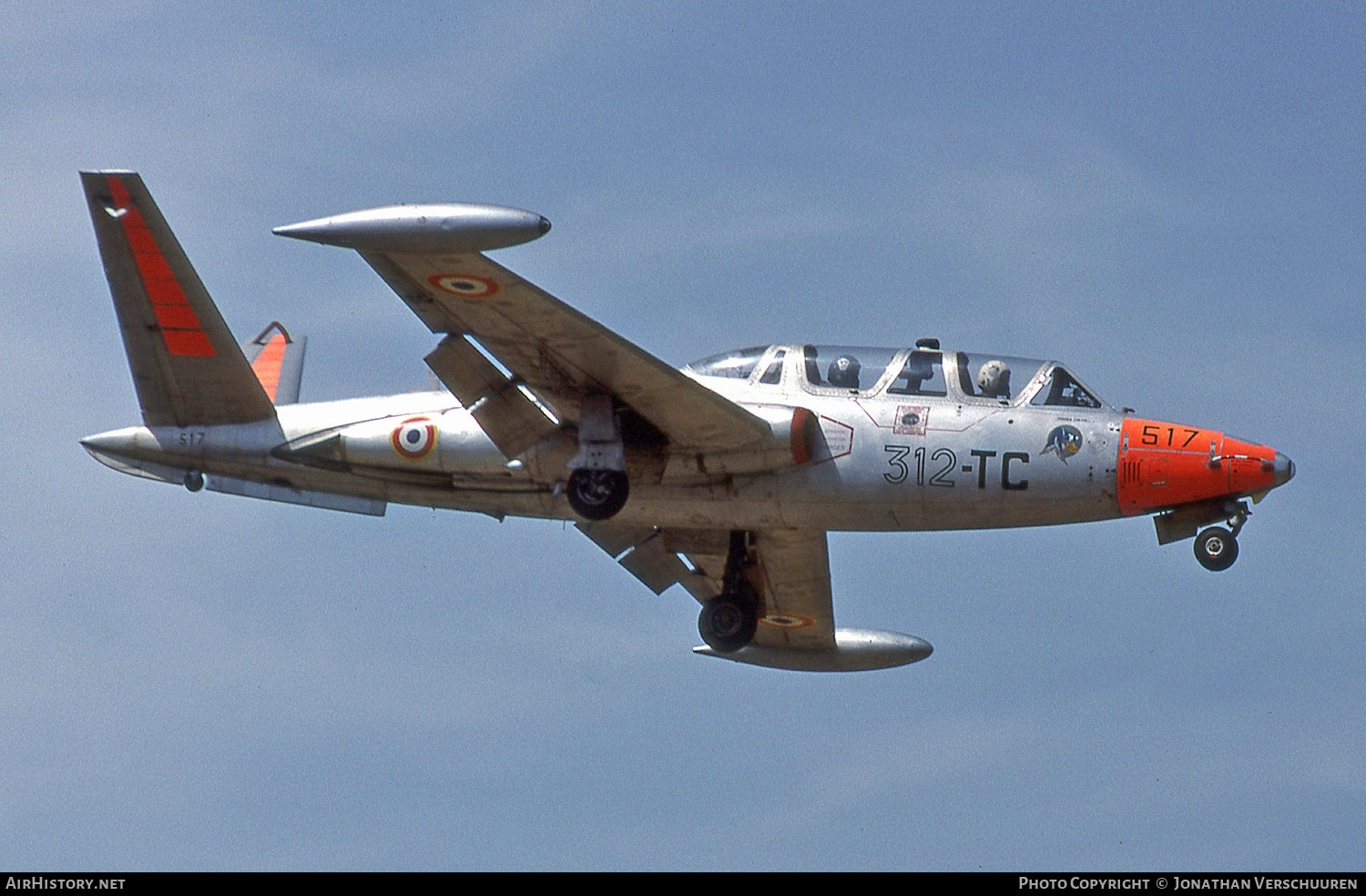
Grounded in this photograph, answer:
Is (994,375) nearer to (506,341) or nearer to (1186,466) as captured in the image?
(1186,466)

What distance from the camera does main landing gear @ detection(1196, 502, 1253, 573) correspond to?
2402cm

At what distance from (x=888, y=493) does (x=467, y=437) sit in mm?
5567

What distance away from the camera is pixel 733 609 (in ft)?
90.9

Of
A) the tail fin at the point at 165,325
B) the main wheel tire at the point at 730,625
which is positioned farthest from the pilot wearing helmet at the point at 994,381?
the tail fin at the point at 165,325

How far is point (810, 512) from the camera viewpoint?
25.0m

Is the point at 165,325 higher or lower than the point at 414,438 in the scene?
higher

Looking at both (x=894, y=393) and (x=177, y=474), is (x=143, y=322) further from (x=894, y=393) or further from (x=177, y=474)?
(x=894, y=393)

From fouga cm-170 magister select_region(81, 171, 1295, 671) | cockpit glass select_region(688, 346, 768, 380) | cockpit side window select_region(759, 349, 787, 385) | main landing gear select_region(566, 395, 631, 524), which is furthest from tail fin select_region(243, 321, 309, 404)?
cockpit side window select_region(759, 349, 787, 385)

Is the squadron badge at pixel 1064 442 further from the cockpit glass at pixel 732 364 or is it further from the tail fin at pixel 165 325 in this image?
the tail fin at pixel 165 325

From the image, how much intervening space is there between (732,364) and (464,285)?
13.8ft

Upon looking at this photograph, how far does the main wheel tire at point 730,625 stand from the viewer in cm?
2769

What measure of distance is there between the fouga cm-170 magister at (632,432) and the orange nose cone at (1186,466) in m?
0.03

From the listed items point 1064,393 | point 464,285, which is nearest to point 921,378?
point 1064,393

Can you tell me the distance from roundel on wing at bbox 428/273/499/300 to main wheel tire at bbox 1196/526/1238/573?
9259 millimetres
